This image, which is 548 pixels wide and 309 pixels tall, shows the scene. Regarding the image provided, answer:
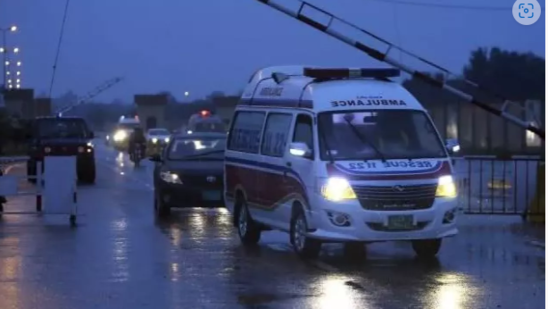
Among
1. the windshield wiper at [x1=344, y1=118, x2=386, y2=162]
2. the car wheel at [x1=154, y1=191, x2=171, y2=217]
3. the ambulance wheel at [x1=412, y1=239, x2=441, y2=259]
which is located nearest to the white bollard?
the car wheel at [x1=154, y1=191, x2=171, y2=217]

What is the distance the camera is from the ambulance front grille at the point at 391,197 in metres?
13.6

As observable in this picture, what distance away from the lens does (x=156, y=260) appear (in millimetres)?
14062

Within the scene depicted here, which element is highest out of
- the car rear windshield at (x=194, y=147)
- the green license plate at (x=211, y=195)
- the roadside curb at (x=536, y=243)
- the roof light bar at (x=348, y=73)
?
the roof light bar at (x=348, y=73)

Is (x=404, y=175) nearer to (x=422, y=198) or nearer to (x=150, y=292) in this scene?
(x=422, y=198)

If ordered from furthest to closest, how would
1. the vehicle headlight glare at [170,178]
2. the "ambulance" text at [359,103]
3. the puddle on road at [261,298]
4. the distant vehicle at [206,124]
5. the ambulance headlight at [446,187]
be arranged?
the distant vehicle at [206,124] → the vehicle headlight glare at [170,178] → the "ambulance" text at [359,103] → the ambulance headlight at [446,187] → the puddle on road at [261,298]

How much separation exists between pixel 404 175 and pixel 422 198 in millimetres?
361

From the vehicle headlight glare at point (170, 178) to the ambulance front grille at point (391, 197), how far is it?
722cm

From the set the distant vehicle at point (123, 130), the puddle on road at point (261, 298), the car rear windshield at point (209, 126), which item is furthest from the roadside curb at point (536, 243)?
the distant vehicle at point (123, 130)

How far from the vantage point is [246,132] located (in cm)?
1659

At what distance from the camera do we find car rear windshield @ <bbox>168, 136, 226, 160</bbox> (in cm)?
2109

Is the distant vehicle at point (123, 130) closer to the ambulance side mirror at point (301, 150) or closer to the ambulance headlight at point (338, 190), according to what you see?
the ambulance side mirror at point (301, 150)

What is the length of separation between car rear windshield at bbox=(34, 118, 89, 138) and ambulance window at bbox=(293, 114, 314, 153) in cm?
1832

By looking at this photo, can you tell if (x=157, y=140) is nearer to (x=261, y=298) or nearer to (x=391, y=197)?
(x=391, y=197)

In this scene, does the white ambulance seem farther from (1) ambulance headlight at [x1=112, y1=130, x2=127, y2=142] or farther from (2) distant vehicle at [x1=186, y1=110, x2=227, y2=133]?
(1) ambulance headlight at [x1=112, y1=130, x2=127, y2=142]
